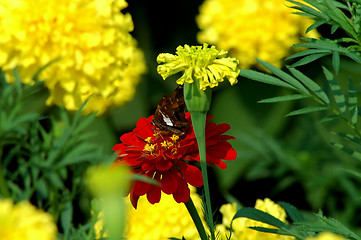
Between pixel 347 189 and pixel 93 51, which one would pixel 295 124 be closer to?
pixel 347 189

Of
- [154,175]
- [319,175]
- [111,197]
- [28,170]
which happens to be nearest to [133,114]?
[319,175]

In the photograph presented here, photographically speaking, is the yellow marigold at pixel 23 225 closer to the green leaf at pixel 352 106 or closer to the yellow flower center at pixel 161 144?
the yellow flower center at pixel 161 144

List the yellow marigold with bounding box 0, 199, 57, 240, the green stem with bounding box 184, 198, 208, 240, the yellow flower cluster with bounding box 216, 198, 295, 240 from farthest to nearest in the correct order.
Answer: the yellow flower cluster with bounding box 216, 198, 295, 240
the green stem with bounding box 184, 198, 208, 240
the yellow marigold with bounding box 0, 199, 57, 240

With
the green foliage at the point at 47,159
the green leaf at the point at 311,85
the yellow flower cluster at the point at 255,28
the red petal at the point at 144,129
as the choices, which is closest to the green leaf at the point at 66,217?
the green foliage at the point at 47,159

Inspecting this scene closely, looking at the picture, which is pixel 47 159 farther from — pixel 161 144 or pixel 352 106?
pixel 352 106

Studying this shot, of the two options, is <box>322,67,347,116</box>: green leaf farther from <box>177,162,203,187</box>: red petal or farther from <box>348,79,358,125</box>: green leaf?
<box>177,162,203,187</box>: red petal

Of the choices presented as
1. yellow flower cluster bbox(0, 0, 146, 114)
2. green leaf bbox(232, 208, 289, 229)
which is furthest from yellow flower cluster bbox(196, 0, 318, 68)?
green leaf bbox(232, 208, 289, 229)
